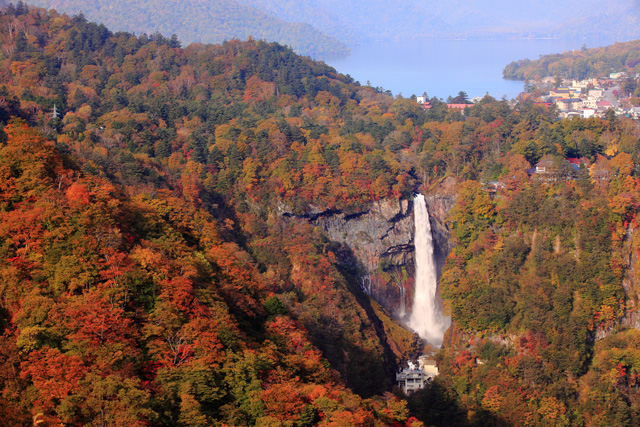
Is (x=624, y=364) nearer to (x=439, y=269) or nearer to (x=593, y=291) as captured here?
(x=593, y=291)

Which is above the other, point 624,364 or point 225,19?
point 225,19

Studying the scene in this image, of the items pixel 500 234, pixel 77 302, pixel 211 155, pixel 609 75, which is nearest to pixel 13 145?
pixel 77 302

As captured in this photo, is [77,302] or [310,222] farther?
[310,222]

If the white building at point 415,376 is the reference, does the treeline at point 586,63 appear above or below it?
above

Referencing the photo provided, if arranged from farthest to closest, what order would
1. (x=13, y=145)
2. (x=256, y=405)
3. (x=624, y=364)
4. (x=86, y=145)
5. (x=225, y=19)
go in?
(x=225, y=19), (x=86, y=145), (x=624, y=364), (x=13, y=145), (x=256, y=405)

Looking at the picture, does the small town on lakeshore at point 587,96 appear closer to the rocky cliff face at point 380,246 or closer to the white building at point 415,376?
the rocky cliff face at point 380,246

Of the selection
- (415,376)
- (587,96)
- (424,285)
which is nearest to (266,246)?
(415,376)

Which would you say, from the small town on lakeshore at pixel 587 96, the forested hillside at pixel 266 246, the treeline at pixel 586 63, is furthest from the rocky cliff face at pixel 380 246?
the treeline at pixel 586 63

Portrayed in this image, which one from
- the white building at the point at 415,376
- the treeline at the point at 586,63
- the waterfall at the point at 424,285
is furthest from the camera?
the treeline at the point at 586,63
